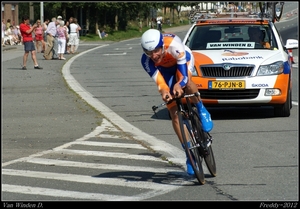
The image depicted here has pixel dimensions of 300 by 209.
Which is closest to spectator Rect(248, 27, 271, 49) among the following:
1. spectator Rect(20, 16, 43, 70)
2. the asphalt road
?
the asphalt road

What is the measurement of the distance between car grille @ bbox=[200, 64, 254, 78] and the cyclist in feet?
16.2

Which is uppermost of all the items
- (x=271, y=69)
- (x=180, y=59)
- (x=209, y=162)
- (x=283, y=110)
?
(x=180, y=59)

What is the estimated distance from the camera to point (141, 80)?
22969mm

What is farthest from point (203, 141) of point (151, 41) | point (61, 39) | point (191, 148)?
point (61, 39)

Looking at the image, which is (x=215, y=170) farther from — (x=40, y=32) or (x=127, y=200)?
(x=40, y=32)

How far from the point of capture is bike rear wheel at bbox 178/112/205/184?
25.7ft

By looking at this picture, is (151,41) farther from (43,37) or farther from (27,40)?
(43,37)

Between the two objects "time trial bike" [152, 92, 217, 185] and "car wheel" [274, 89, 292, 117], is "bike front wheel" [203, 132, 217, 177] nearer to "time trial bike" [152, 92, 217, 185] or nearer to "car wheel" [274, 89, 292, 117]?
"time trial bike" [152, 92, 217, 185]

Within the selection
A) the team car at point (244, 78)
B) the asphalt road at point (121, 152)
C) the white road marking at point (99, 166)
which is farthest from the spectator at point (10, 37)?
the white road marking at point (99, 166)

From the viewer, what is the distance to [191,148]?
310 inches

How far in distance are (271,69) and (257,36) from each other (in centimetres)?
118

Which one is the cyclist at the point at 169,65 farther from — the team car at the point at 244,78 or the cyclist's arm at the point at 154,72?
the team car at the point at 244,78

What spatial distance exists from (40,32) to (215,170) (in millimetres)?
30729

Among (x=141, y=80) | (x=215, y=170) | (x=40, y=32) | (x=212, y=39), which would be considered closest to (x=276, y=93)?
(x=212, y=39)
